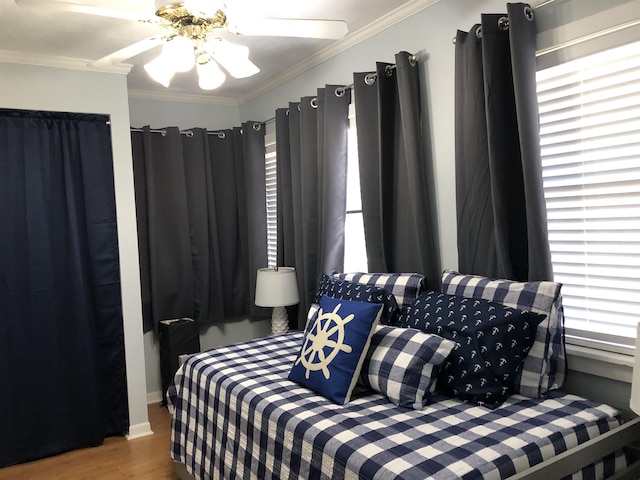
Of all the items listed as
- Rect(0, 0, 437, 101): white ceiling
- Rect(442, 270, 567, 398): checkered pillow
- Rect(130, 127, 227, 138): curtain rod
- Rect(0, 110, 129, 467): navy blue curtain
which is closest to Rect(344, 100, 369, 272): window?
Rect(0, 0, 437, 101): white ceiling

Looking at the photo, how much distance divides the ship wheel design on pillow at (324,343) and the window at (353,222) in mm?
1083

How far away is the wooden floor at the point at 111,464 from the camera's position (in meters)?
2.96

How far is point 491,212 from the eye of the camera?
230 cm

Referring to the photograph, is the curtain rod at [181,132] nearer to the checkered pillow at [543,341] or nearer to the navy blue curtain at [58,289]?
the navy blue curtain at [58,289]

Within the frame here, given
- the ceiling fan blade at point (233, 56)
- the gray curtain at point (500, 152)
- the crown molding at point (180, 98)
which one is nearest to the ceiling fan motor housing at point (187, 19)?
the ceiling fan blade at point (233, 56)

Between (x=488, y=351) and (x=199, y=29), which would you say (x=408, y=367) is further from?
(x=199, y=29)

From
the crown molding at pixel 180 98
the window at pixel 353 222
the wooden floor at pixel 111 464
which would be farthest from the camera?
the crown molding at pixel 180 98

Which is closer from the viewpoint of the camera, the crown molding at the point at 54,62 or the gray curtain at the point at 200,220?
the crown molding at the point at 54,62

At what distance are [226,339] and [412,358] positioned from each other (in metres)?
2.75

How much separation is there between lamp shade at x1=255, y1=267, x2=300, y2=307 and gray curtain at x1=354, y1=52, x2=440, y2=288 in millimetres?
771

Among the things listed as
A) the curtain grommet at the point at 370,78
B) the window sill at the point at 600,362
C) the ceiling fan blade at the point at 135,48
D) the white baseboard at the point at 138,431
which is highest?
the curtain grommet at the point at 370,78

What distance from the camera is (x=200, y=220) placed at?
4152 mm

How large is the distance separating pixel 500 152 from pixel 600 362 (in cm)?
93

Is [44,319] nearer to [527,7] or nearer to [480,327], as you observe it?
[480,327]
